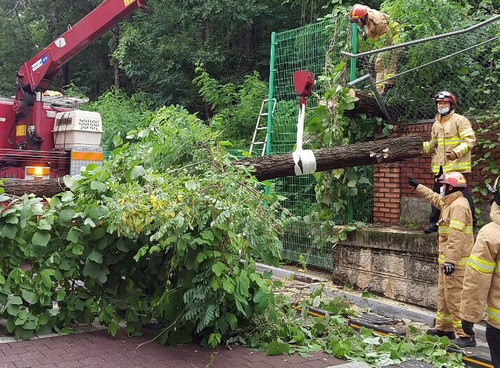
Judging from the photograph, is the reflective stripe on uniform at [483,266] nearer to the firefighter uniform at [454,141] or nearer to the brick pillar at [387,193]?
the firefighter uniform at [454,141]

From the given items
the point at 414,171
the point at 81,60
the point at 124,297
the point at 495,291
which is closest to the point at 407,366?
the point at 495,291

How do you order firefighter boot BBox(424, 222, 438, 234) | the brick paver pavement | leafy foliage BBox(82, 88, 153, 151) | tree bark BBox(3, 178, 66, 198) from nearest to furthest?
1. the brick paver pavement
2. tree bark BBox(3, 178, 66, 198)
3. firefighter boot BBox(424, 222, 438, 234)
4. leafy foliage BBox(82, 88, 153, 151)

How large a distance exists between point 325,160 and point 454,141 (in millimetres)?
Answer: 1497

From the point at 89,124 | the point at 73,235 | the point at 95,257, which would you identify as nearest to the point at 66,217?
the point at 73,235

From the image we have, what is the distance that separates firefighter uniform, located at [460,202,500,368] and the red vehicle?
6.86 metres

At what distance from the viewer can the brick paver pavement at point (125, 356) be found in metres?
4.40

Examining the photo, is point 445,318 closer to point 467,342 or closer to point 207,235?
point 467,342

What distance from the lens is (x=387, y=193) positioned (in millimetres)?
7848

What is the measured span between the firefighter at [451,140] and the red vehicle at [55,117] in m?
5.33

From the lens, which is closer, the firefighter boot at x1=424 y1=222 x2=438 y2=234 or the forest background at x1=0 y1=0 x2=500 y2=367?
the forest background at x1=0 y1=0 x2=500 y2=367

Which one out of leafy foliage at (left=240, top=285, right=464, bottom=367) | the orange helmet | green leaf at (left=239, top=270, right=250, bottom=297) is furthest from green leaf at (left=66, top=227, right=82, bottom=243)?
the orange helmet

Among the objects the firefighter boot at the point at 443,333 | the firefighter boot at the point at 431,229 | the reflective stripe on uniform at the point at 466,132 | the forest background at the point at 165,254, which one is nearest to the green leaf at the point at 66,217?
the forest background at the point at 165,254

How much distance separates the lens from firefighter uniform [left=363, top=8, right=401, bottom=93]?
25.8 ft

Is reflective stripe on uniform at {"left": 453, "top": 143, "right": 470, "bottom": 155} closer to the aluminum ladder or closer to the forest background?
the forest background
